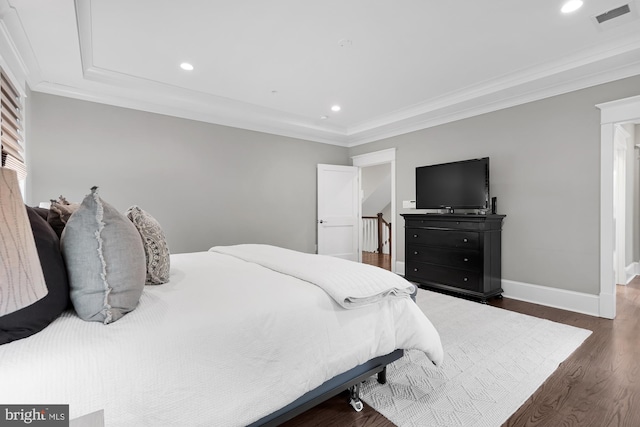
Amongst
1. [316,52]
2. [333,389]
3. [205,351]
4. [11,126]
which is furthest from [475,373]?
[11,126]

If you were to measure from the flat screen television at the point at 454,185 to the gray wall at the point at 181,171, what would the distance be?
2038mm

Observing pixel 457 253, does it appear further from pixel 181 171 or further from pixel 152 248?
pixel 181 171

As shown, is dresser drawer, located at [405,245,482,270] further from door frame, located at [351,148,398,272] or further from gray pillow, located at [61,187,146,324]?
gray pillow, located at [61,187,146,324]

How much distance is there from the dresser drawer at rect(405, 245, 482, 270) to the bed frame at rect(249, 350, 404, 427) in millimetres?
2275

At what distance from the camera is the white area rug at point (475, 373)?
5.32ft

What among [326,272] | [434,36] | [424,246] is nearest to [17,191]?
[326,272]

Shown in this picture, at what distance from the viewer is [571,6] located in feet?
7.36

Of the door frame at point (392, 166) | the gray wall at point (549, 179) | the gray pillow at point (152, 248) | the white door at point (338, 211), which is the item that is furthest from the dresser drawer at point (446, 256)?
the gray pillow at point (152, 248)

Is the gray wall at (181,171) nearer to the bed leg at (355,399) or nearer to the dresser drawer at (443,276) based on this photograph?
the dresser drawer at (443,276)

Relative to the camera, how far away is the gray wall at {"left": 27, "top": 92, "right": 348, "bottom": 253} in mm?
3416

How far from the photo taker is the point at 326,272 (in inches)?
66.7

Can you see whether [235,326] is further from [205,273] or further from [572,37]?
[572,37]
